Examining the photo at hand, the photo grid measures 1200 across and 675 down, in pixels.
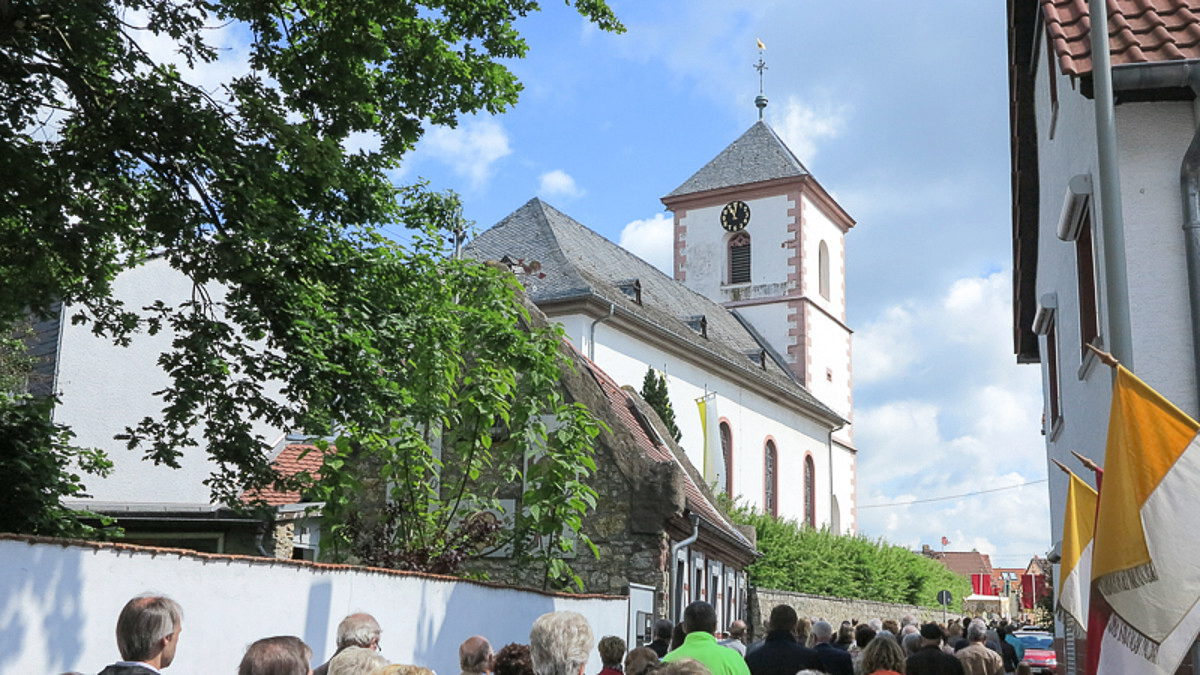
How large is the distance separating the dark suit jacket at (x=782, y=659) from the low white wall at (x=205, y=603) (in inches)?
91.4

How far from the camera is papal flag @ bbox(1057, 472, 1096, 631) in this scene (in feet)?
24.2

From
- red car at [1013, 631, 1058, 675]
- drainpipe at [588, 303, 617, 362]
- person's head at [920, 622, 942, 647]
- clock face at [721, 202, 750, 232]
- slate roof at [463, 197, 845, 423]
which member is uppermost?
clock face at [721, 202, 750, 232]

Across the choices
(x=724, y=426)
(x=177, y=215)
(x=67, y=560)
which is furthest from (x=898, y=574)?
(x=67, y=560)

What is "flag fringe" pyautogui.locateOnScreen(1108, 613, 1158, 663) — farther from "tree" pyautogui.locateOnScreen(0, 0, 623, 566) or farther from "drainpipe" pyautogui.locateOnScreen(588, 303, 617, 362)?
"drainpipe" pyautogui.locateOnScreen(588, 303, 617, 362)

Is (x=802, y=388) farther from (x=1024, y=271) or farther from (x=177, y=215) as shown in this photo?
(x=177, y=215)

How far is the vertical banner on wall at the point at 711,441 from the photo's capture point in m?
30.8

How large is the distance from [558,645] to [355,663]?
95 cm

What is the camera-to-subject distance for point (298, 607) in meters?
Result: 6.41

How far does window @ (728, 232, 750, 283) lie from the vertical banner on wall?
1320 cm

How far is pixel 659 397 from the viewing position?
1124 inches

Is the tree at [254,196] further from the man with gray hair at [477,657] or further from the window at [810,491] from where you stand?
the window at [810,491]

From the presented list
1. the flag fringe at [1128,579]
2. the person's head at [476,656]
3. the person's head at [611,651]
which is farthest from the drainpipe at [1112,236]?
the person's head at [476,656]

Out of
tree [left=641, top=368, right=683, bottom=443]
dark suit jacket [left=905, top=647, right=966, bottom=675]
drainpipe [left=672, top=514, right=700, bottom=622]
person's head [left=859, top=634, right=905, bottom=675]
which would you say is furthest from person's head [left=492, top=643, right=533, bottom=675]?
tree [left=641, top=368, right=683, bottom=443]

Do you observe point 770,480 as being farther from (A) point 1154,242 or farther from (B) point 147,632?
(B) point 147,632
